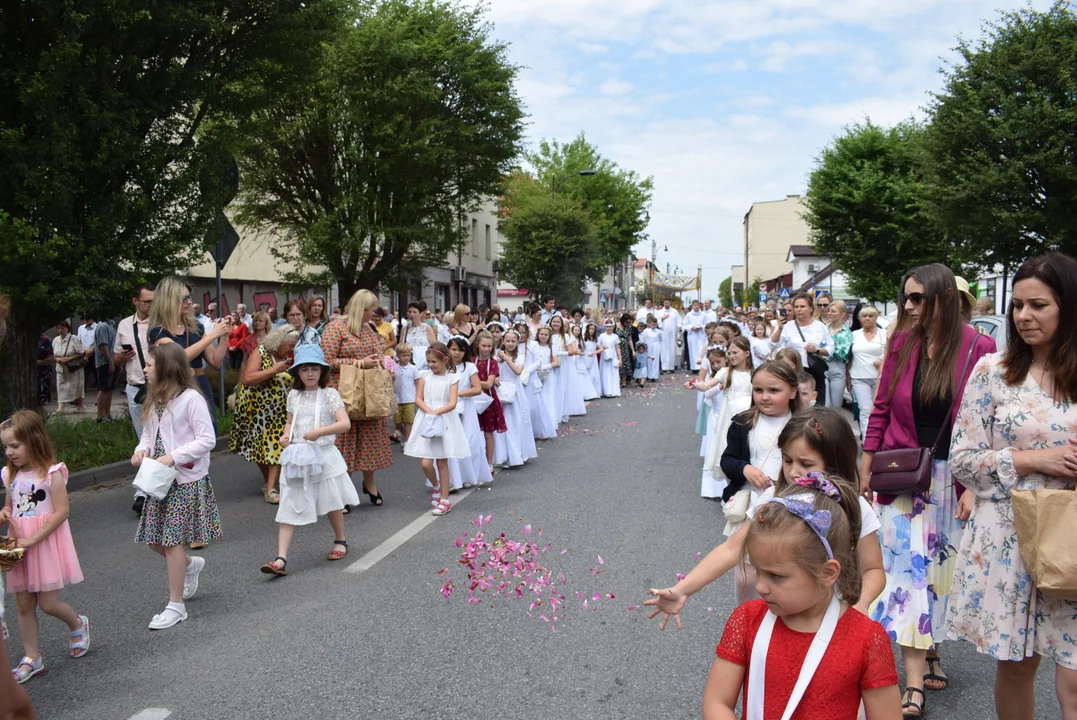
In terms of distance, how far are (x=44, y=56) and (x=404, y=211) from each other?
16081mm

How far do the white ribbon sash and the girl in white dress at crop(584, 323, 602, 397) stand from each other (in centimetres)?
1650

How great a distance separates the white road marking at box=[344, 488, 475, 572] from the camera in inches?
252

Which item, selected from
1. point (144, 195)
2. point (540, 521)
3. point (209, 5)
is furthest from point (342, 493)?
point (209, 5)

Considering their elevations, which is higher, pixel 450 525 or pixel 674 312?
pixel 674 312

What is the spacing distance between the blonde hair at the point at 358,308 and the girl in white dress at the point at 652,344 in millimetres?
16712

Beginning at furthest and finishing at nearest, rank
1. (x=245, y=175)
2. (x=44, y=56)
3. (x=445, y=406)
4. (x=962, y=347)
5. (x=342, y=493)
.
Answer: (x=245, y=175) < (x=44, y=56) < (x=445, y=406) < (x=342, y=493) < (x=962, y=347)

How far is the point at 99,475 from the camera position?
33.6 feet

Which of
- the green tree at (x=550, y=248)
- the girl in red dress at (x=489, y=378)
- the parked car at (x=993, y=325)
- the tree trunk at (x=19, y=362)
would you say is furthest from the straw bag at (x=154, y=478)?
the green tree at (x=550, y=248)

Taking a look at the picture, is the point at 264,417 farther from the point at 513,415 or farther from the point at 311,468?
the point at 513,415

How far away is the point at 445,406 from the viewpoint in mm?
8547

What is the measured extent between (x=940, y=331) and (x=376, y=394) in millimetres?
5451

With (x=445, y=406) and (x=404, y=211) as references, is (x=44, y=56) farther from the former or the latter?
(x=404, y=211)

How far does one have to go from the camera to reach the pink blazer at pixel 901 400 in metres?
4.06

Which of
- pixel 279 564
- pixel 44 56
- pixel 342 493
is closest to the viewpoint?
pixel 279 564
